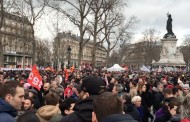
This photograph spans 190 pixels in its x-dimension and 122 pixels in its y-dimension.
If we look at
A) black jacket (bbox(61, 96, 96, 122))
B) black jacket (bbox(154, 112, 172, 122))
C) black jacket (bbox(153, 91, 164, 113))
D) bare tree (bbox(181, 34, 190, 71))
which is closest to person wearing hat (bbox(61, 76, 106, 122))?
black jacket (bbox(61, 96, 96, 122))

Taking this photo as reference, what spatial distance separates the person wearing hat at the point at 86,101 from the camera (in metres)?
3.91

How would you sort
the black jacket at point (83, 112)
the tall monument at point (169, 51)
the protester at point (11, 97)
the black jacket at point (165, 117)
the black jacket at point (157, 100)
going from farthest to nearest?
the tall monument at point (169, 51)
the black jacket at point (157, 100)
the black jacket at point (165, 117)
the black jacket at point (83, 112)
the protester at point (11, 97)

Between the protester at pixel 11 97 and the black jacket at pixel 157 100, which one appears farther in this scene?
the black jacket at pixel 157 100

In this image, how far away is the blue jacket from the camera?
3.54 metres

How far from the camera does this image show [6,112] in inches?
145

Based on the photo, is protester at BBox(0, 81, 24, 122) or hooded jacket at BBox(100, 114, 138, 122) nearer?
hooded jacket at BBox(100, 114, 138, 122)

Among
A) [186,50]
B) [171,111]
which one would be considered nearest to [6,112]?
[171,111]

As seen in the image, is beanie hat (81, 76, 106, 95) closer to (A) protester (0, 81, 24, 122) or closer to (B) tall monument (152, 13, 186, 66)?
(A) protester (0, 81, 24, 122)

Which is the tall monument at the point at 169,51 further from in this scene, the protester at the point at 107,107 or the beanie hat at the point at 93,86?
the protester at the point at 107,107

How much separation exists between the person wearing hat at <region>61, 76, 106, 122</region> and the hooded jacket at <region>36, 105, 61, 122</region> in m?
1.08

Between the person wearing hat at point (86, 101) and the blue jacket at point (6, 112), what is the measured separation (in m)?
0.61

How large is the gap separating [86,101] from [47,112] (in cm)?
148

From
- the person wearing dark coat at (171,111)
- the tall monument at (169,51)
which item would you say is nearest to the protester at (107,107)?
the person wearing dark coat at (171,111)

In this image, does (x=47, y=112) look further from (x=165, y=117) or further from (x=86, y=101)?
(x=165, y=117)
